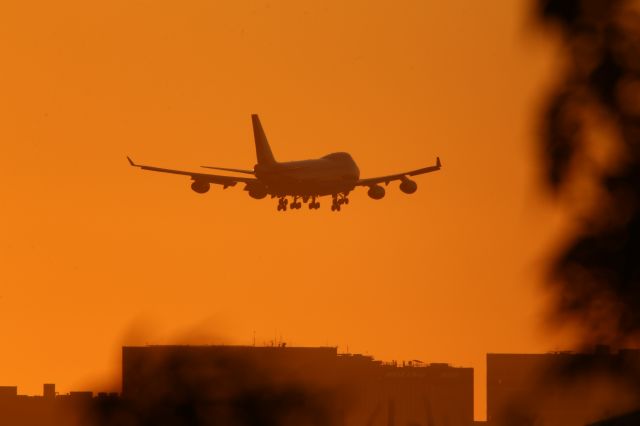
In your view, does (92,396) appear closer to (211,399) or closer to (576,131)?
(211,399)

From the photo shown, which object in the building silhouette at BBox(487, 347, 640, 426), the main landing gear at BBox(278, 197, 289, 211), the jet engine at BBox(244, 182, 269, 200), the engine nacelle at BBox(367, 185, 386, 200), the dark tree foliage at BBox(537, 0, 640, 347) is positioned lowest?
the building silhouette at BBox(487, 347, 640, 426)

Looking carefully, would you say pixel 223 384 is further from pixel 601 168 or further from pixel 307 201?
pixel 307 201

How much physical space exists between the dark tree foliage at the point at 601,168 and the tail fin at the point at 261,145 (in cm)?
14774

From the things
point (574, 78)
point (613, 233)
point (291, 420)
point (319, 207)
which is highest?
point (319, 207)

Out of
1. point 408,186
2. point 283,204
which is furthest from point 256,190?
point 408,186

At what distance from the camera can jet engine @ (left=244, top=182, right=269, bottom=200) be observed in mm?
A: 159875

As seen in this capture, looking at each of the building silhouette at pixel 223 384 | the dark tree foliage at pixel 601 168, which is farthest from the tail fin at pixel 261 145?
the dark tree foliage at pixel 601 168

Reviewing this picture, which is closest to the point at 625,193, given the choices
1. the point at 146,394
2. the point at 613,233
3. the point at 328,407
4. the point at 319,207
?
the point at 613,233

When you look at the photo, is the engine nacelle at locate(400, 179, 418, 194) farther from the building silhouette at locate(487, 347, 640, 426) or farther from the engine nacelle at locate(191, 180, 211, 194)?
the building silhouette at locate(487, 347, 640, 426)

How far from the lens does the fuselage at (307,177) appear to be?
16193 cm

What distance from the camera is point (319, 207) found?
16412 centimetres

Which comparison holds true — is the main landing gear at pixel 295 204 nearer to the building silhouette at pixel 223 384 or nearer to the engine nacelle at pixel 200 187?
the engine nacelle at pixel 200 187

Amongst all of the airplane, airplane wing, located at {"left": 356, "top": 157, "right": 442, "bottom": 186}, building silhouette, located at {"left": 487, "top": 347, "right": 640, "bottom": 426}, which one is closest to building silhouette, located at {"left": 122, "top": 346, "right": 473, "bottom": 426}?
building silhouette, located at {"left": 487, "top": 347, "right": 640, "bottom": 426}

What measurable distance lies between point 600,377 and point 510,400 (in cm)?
99
